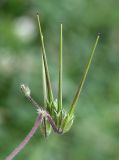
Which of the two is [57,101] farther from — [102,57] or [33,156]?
[102,57]

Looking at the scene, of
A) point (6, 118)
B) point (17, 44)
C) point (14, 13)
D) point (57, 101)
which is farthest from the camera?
point (14, 13)

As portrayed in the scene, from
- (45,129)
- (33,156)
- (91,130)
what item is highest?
(45,129)

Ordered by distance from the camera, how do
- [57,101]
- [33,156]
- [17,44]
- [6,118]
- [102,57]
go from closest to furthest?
[57,101]
[33,156]
[6,118]
[17,44]
[102,57]

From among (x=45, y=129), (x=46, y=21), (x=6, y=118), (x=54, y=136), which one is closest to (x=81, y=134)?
(x=54, y=136)

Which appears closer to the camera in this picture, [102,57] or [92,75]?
[92,75]

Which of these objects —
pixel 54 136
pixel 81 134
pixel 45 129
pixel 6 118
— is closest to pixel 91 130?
pixel 81 134

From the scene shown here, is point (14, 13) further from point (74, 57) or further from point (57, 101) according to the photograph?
point (57, 101)

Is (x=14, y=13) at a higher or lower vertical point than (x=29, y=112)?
higher
